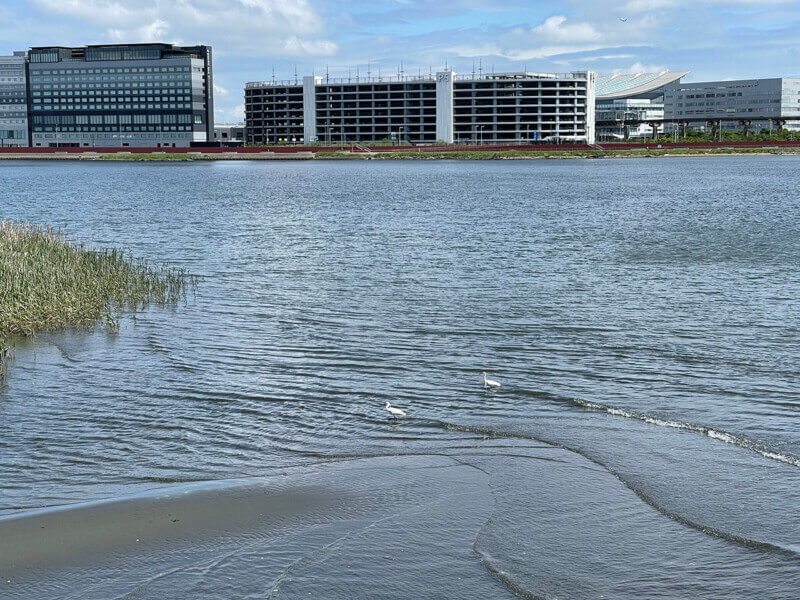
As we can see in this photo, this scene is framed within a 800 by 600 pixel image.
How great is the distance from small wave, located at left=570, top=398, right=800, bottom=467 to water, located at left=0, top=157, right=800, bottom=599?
50mm

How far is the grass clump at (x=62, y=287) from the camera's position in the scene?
2236 centimetres

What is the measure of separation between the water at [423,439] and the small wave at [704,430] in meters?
0.05

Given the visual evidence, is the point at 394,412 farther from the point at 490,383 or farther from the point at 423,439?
the point at 490,383

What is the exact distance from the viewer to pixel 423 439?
47.3ft

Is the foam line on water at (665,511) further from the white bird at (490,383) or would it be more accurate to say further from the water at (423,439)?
the white bird at (490,383)

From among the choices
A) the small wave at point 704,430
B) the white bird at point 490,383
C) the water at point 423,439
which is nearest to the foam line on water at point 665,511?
the water at point 423,439

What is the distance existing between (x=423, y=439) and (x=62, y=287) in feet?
45.6

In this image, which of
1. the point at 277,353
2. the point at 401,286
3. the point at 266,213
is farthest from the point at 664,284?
the point at 266,213

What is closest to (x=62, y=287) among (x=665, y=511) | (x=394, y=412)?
(x=394, y=412)

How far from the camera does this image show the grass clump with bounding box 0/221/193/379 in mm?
22359

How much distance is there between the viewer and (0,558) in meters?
9.87

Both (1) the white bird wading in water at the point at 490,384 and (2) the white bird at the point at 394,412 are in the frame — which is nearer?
(2) the white bird at the point at 394,412

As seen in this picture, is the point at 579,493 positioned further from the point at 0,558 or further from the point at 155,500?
the point at 0,558

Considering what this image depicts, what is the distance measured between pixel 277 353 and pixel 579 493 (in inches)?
391
